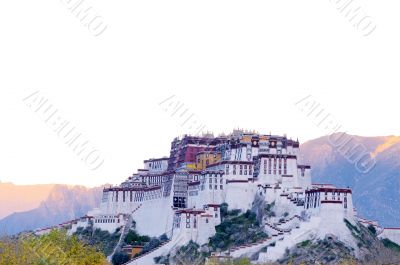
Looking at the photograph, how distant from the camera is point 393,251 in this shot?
9688 centimetres

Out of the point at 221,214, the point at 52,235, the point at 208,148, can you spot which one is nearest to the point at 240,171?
the point at 221,214

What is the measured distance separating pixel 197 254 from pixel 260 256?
10097 mm

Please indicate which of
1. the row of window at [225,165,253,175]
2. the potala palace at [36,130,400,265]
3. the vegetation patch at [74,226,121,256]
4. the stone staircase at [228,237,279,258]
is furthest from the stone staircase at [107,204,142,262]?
the stone staircase at [228,237,279,258]

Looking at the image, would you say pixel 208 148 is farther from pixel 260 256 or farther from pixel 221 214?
pixel 260 256

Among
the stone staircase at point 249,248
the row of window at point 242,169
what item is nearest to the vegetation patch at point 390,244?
the stone staircase at point 249,248

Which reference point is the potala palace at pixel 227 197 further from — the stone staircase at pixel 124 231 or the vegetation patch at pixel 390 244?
the vegetation patch at pixel 390 244

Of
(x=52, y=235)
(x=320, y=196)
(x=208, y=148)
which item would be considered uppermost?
(x=208, y=148)

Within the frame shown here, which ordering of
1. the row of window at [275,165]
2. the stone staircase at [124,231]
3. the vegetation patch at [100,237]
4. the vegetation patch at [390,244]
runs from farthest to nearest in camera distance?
the vegetation patch at [100,237] → the stone staircase at [124,231] → the row of window at [275,165] → the vegetation patch at [390,244]

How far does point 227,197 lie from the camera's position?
10838cm

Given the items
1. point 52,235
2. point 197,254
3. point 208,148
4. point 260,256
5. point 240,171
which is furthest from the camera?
point 208,148

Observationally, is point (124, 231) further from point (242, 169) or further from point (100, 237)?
point (242, 169)

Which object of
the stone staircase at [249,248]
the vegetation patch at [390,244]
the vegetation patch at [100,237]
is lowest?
the stone staircase at [249,248]

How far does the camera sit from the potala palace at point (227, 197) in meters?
95.2

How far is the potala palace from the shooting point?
312 feet
